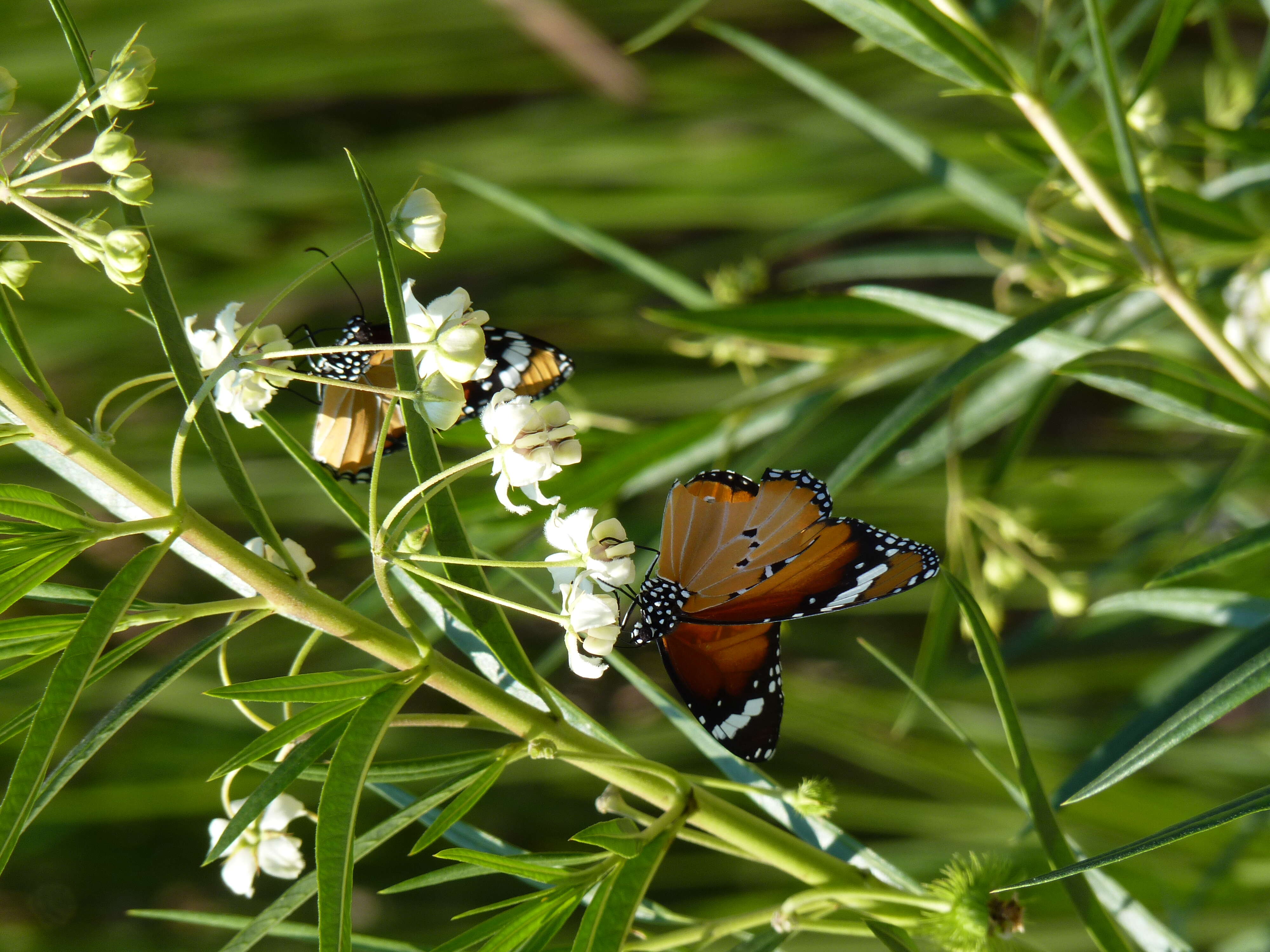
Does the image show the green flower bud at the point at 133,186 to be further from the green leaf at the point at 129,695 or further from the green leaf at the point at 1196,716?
the green leaf at the point at 1196,716

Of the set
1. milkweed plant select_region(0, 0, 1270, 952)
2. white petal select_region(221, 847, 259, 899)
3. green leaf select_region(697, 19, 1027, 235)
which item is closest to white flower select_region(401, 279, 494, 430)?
milkweed plant select_region(0, 0, 1270, 952)

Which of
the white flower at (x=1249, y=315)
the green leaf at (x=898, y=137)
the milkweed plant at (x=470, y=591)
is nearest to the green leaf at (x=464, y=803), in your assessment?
the milkweed plant at (x=470, y=591)

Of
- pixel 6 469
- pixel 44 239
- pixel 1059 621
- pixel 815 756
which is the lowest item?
pixel 815 756

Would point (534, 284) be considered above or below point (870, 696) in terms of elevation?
above

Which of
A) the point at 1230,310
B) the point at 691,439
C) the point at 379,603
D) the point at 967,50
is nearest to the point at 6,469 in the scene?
the point at 379,603

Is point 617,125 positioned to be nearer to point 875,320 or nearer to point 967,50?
point 875,320
